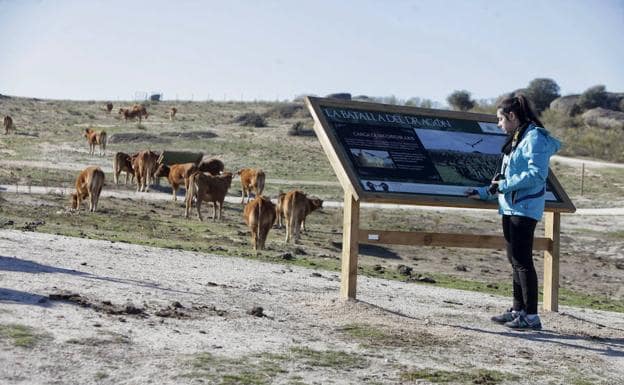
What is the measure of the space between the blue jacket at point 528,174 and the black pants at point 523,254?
10 centimetres

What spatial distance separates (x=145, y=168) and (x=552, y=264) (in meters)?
22.0

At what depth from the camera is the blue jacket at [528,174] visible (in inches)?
383

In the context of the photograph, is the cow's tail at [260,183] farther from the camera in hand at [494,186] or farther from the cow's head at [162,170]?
the camera in hand at [494,186]

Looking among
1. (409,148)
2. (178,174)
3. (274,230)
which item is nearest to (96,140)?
(178,174)

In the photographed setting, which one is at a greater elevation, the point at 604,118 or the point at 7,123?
the point at 604,118

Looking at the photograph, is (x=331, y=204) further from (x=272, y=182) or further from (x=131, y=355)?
(x=131, y=355)

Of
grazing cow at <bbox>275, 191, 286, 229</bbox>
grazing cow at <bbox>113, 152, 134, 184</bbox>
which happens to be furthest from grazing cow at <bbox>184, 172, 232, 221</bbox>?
grazing cow at <bbox>113, 152, 134, 184</bbox>

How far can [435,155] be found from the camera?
1109 cm

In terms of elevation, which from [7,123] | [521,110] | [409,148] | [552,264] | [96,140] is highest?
[7,123]

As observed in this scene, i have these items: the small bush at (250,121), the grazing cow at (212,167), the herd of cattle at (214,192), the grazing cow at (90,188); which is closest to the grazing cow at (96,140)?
the herd of cattle at (214,192)

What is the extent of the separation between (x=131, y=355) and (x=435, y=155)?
4.84 meters

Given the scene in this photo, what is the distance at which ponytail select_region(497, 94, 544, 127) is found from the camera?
1010cm

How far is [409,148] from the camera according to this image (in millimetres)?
11023

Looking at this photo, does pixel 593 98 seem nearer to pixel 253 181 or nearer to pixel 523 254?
pixel 253 181
